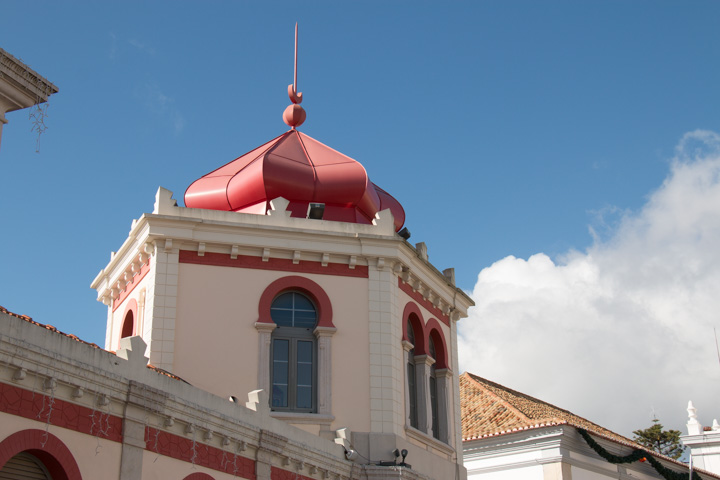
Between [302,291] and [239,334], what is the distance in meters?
1.75

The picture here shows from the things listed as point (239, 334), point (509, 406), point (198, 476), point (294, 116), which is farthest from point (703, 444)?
point (198, 476)

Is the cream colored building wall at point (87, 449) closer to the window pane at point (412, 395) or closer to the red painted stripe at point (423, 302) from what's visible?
the window pane at point (412, 395)

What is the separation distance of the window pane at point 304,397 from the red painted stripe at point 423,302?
3309mm

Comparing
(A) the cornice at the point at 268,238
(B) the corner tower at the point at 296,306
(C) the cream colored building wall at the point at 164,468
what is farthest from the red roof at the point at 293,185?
(C) the cream colored building wall at the point at 164,468

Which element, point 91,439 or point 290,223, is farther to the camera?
point 290,223

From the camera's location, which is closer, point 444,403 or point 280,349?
point 280,349

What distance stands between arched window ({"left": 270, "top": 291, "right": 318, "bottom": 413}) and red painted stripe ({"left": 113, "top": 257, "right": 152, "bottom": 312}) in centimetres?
288

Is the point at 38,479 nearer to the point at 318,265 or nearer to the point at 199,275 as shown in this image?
the point at 199,275

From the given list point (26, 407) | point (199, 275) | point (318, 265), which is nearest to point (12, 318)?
point (26, 407)

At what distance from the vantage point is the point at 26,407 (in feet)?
37.7

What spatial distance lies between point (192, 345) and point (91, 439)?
6446 mm

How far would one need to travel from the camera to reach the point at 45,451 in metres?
11.7

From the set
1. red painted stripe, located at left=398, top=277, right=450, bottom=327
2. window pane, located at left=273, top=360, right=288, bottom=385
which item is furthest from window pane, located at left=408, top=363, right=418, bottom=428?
window pane, located at left=273, top=360, right=288, bottom=385

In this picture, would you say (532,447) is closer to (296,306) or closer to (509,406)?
(509,406)
